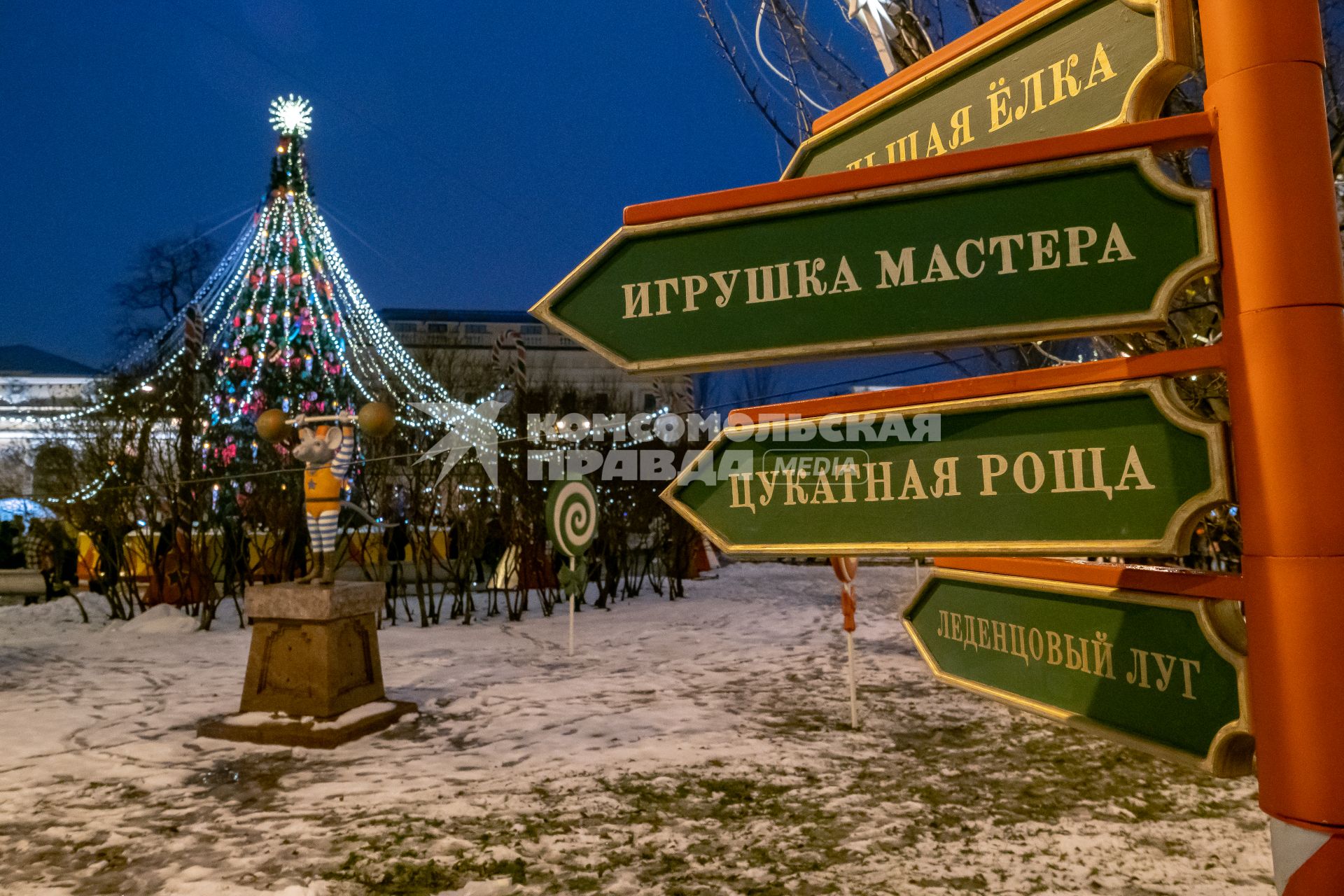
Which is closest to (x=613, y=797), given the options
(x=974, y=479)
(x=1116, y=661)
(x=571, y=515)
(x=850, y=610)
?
(x=850, y=610)

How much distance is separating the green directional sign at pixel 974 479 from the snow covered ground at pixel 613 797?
221 cm

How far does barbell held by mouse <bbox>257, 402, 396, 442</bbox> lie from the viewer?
224 inches

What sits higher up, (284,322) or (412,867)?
(284,322)

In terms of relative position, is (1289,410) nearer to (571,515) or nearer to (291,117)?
(571,515)

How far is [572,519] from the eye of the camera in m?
9.88

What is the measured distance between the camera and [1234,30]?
4.35ft

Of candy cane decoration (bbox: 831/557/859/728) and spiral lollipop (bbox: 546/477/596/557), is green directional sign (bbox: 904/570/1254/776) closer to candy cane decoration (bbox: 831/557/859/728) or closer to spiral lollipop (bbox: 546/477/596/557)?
candy cane decoration (bbox: 831/557/859/728)

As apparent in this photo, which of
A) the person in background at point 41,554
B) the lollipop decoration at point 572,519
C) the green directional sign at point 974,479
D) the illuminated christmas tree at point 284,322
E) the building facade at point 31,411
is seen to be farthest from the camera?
the building facade at point 31,411

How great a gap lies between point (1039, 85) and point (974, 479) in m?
0.90

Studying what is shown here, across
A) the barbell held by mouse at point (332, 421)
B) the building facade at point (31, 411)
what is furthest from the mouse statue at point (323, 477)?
the building facade at point (31, 411)

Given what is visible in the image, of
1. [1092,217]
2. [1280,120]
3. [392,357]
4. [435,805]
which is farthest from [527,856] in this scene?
[392,357]

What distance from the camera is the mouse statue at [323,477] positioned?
629 cm

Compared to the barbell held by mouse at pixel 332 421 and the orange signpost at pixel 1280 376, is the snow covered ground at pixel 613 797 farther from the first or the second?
the orange signpost at pixel 1280 376

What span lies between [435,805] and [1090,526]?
385cm
